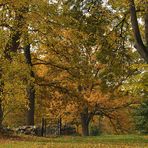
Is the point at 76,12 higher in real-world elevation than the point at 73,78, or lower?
higher

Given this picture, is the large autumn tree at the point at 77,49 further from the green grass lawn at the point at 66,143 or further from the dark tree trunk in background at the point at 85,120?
the dark tree trunk in background at the point at 85,120

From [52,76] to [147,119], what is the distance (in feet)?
41.4

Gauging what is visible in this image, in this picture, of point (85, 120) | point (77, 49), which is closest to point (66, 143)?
point (77, 49)

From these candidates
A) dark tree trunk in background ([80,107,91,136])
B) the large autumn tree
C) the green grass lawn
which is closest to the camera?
the green grass lawn

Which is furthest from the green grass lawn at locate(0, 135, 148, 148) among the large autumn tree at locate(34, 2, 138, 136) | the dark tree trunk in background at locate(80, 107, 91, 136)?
the dark tree trunk in background at locate(80, 107, 91, 136)

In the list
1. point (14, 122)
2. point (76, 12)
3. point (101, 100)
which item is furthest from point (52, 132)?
point (14, 122)

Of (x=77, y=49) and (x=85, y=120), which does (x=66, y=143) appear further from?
(x=85, y=120)

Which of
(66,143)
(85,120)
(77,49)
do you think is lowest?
(66,143)

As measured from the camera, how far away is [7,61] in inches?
766

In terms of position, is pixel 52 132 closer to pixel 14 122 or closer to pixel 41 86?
A: pixel 41 86

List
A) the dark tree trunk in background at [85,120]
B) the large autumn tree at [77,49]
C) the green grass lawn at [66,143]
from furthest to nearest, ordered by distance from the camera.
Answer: the dark tree trunk in background at [85,120], the large autumn tree at [77,49], the green grass lawn at [66,143]

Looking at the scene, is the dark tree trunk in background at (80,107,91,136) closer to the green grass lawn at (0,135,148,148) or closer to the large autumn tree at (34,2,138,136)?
the large autumn tree at (34,2,138,136)

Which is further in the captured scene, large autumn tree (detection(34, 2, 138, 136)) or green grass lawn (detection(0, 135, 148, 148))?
large autumn tree (detection(34, 2, 138, 136))

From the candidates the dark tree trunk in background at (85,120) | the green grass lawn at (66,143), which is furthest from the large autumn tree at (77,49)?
the dark tree trunk in background at (85,120)
